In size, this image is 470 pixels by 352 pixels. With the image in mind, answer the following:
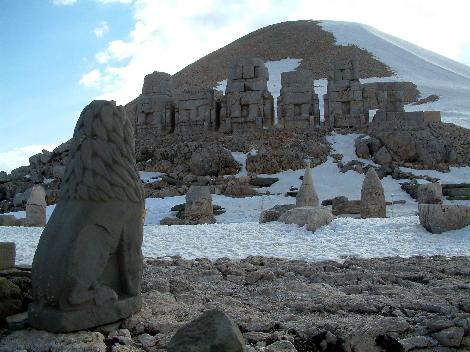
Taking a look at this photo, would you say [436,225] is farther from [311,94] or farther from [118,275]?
[311,94]

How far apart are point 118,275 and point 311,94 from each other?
21.7 meters

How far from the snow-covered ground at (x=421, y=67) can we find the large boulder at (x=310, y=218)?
21.0 m

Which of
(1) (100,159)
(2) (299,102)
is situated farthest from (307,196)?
(2) (299,102)

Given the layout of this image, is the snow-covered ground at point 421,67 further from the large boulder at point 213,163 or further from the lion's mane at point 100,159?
the lion's mane at point 100,159

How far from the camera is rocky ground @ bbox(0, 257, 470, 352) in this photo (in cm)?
357

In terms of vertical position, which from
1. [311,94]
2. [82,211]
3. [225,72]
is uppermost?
[225,72]

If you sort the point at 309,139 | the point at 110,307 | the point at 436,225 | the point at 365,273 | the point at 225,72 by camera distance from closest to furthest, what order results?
the point at 110,307 < the point at 365,273 < the point at 436,225 < the point at 309,139 < the point at 225,72

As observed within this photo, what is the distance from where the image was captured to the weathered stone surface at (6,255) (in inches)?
191

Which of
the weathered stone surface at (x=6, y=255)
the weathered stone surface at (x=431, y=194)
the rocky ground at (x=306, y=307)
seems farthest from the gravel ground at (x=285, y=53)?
the weathered stone surface at (x=6, y=255)

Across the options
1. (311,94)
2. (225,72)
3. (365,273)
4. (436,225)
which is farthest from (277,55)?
(365,273)

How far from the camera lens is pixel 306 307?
4379 mm

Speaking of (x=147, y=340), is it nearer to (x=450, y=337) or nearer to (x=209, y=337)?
(x=209, y=337)

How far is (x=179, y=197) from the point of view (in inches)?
705

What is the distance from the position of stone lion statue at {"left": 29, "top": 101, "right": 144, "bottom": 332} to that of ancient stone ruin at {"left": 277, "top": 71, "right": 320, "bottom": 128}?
20772mm
